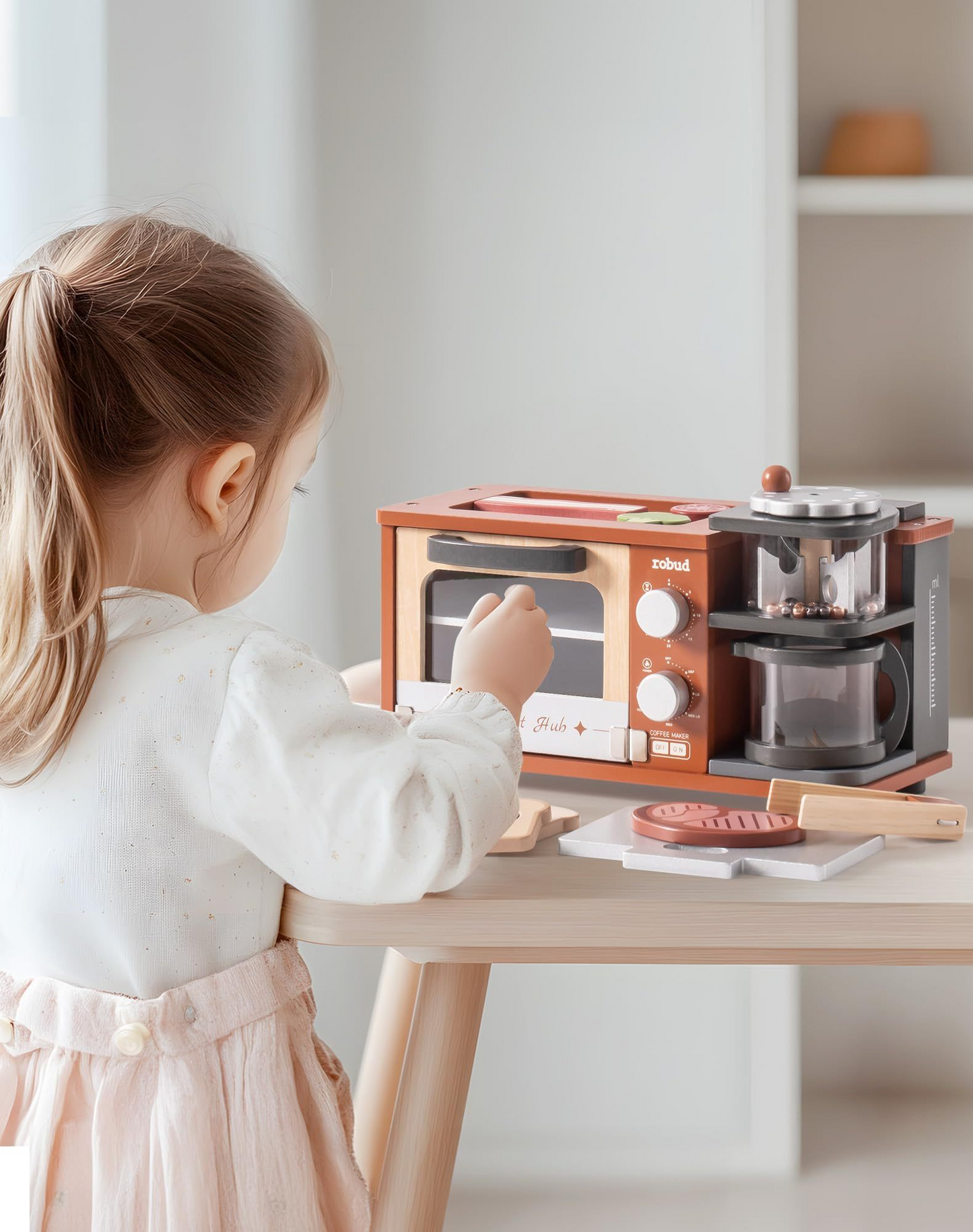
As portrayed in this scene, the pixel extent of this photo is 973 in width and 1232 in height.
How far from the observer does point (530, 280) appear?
1.77 meters

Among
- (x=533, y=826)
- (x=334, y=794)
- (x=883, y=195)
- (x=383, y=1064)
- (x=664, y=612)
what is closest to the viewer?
(x=334, y=794)

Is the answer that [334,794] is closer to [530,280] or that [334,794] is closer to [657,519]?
[657,519]

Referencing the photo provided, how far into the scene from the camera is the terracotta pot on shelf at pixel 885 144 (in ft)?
5.36

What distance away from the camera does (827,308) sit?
1.78 m

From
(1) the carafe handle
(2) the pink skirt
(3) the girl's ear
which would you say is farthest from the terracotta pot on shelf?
(2) the pink skirt

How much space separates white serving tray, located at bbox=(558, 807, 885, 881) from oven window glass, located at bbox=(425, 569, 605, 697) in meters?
0.18

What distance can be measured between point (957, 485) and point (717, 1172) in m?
0.91

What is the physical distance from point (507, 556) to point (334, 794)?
1.08 feet

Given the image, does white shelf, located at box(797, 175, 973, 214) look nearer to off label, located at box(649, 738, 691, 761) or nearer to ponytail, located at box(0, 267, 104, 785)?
off label, located at box(649, 738, 691, 761)

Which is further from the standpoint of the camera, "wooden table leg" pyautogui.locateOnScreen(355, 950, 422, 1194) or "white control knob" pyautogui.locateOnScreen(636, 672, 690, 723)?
"wooden table leg" pyautogui.locateOnScreen(355, 950, 422, 1194)

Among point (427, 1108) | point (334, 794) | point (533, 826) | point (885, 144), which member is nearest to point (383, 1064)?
point (427, 1108)

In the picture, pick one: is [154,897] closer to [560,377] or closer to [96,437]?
[96,437]

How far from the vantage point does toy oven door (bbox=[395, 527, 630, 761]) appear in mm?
1039

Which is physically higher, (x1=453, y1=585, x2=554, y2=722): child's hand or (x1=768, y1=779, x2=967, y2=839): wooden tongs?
(x1=453, y1=585, x2=554, y2=722): child's hand
